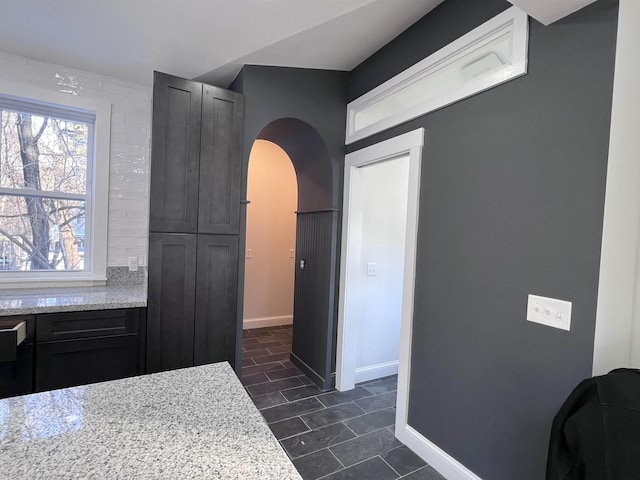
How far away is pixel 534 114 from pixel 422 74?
0.87m

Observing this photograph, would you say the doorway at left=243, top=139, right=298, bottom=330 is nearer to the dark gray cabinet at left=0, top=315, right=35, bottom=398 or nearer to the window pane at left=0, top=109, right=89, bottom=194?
the window pane at left=0, top=109, right=89, bottom=194

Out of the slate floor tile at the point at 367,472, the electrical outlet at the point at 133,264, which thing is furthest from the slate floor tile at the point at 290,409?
the electrical outlet at the point at 133,264

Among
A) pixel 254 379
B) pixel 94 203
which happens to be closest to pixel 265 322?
pixel 254 379

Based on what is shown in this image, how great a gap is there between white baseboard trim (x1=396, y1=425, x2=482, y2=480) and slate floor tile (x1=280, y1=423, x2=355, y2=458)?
371mm

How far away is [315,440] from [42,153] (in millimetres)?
3065

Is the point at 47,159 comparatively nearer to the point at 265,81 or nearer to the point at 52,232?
the point at 52,232

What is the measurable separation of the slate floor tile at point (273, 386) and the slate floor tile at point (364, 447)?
2.93 feet

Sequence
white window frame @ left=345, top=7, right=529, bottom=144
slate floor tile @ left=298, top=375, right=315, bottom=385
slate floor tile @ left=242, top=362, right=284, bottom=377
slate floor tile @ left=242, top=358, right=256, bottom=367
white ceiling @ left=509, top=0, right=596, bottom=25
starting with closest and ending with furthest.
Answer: white ceiling @ left=509, top=0, right=596, bottom=25
white window frame @ left=345, top=7, right=529, bottom=144
slate floor tile @ left=298, top=375, right=315, bottom=385
slate floor tile @ left=242, top=362, right=284, bottom=377
slate floor tile @ left=242, top=358, right=256, bottom=367

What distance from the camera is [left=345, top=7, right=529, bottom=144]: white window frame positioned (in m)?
1.60

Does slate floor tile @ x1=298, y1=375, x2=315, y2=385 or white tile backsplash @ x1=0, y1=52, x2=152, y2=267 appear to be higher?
white tile backsplash @ x1=0, y1=52, x2=152, y2=267

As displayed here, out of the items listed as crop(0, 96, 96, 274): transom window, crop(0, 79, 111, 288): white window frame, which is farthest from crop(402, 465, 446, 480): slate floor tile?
crop(0, 96, 96, 274): transom window

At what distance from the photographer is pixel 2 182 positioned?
2486mm

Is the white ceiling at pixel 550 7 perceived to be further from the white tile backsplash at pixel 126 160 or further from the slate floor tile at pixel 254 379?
the slate floor tile at pixel 254 379

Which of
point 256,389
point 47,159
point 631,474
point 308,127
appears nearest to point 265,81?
point 308,127
